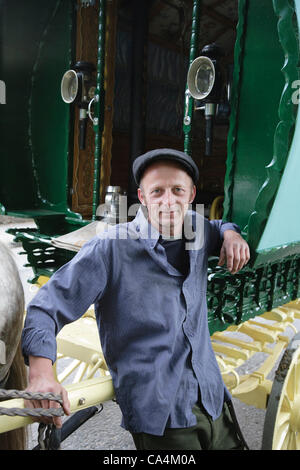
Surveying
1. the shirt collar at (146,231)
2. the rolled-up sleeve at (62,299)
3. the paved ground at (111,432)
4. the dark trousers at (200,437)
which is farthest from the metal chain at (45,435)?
the paved ground at (111,432)

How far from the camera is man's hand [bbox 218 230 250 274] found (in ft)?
4.58

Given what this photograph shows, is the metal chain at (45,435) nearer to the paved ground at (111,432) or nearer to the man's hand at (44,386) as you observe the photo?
the man's hand at (44,386)

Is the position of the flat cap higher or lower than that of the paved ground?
higher

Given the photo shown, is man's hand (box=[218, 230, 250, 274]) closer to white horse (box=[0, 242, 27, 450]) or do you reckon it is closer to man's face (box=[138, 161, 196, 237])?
man's face (box=[138, 161, 196, 237])

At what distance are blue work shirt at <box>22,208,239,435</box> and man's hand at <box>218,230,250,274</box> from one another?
16 centimetres

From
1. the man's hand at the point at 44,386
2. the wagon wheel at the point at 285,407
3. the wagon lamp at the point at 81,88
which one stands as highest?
the wagon lamp at the point at 81,88

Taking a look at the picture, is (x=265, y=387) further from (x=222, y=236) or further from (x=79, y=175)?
(x=79, y=175)

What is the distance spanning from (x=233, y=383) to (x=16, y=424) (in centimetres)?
127

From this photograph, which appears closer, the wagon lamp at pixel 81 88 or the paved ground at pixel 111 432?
the paved ground at pixel 111 432

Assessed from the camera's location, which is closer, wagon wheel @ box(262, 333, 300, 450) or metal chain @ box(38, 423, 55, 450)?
metal chain @ box(38, 423, 55, 450)

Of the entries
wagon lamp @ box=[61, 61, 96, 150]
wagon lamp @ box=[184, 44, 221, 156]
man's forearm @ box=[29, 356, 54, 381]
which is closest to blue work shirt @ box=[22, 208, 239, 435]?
man's forearm @ box=[29, 356, 54, 381]

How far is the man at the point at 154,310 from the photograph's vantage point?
1.13m

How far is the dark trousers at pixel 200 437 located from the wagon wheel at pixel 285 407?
1.05 feet

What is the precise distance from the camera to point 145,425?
44.8 inches
